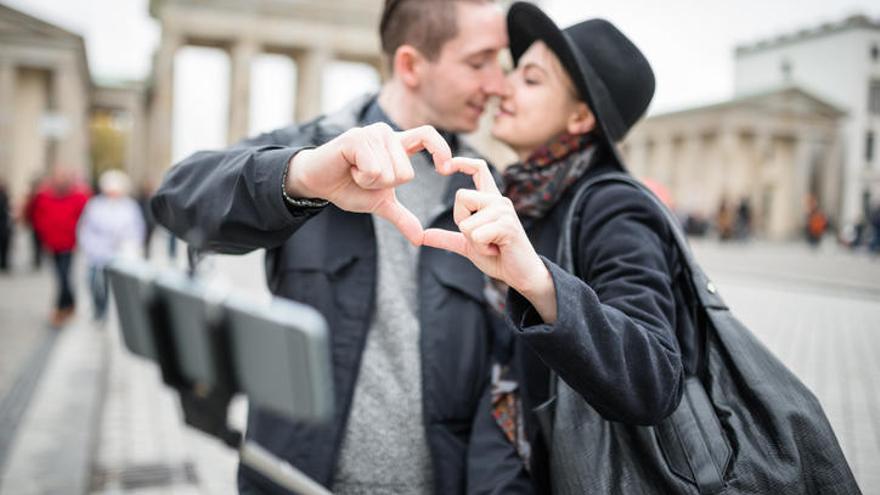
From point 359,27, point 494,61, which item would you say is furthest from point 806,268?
point 359,27

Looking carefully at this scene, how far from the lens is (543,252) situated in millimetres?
1805

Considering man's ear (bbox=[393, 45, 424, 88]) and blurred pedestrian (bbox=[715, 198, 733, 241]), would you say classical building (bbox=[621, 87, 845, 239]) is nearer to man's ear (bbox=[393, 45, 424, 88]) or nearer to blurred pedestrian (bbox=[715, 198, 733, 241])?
blurred pedestrian (bbox=[715, 198, 733, 241])

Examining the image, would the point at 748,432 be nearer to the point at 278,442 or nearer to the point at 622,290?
the point at 622,290

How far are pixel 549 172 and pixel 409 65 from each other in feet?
2.10

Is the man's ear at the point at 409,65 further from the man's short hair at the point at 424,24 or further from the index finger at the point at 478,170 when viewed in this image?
the index finger at the point at 478,170

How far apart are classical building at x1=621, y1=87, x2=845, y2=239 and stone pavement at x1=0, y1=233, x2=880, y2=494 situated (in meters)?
47.8

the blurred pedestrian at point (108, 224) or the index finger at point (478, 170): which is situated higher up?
the index finger at point (478, 170)

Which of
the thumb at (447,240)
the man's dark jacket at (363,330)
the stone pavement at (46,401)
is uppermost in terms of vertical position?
the thumb at (447,240)

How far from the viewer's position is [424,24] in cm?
219

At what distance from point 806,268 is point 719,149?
40.3 m

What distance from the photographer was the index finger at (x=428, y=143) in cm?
122

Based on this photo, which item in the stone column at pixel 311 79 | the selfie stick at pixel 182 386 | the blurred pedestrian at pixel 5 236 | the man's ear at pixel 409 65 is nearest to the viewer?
the selfie stick at pixel 182 386

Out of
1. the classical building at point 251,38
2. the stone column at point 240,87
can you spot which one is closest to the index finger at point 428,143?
the classical building at point 251,38

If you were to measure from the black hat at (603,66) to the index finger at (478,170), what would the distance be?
636 millimetres
